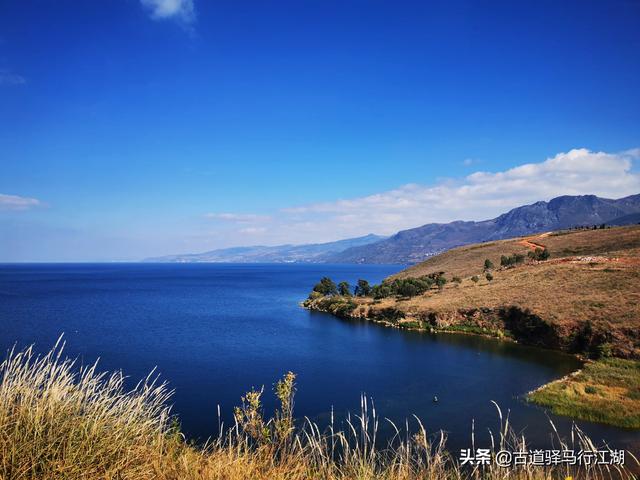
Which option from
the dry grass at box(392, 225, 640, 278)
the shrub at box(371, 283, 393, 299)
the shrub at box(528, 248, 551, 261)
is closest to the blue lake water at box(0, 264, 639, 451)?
the shrub at box(371, 283, 393, 299)

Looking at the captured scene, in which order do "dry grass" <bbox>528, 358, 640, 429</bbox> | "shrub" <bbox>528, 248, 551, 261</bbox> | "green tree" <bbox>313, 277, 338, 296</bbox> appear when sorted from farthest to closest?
1. "green tree" <bbox>313, 277, 338, 296</bbox>
2. "shrub" <bbox>528, 248, 551, 261</bbox>
3. "dry grass" <bbox>528, 358, 640, 429</bbox>

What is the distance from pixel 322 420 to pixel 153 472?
20560 mm

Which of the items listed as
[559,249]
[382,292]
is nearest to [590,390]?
[382,292]

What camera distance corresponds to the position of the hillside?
128ft

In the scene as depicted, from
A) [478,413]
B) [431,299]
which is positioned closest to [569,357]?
[478,413]

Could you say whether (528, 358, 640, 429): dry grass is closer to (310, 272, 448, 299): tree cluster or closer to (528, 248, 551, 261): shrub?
(310, 272, 448, 299): tree cluster

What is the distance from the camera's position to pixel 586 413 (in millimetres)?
24203

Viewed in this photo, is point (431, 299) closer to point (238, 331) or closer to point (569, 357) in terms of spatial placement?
point (569, 357)

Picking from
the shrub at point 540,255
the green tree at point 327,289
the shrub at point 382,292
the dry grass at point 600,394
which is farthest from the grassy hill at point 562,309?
the green tree at point 327,289

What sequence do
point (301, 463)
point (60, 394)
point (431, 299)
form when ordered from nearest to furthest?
point (60, 394)
point (301, 463)
point (431, 299)

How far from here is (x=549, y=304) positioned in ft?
155

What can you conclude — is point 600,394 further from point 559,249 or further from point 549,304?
point 559,249

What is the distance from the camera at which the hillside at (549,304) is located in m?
39.1

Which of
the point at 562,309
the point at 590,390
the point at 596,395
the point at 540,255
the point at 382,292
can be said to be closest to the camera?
the point at 596,395
